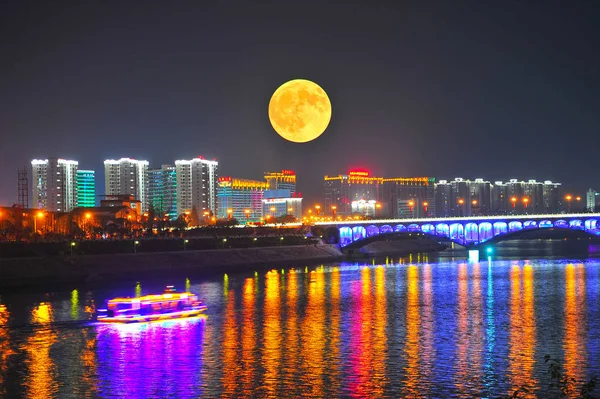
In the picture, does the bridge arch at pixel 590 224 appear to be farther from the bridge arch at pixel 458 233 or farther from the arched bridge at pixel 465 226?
the bridge arch at pixel 458 233

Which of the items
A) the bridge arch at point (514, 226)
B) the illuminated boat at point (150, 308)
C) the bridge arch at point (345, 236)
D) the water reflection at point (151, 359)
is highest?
the bridge arch at point (514, 226)

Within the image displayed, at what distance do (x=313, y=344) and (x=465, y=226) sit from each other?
86.7 metres

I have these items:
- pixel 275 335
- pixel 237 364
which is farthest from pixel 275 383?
pixel 275 335

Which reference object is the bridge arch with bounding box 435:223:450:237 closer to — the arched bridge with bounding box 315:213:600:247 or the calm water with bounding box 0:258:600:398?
the arched bridge with bounding box 315:213:600:247

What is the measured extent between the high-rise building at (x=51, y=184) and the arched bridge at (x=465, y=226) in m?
79.2

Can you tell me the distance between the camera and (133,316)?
4656cm

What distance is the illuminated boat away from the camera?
152 feet

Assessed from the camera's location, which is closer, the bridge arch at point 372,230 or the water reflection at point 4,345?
the water reflection at point 4,345

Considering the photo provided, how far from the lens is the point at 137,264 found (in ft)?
271

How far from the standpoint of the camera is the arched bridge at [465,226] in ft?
374

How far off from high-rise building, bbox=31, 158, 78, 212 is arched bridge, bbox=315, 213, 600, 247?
79.2m

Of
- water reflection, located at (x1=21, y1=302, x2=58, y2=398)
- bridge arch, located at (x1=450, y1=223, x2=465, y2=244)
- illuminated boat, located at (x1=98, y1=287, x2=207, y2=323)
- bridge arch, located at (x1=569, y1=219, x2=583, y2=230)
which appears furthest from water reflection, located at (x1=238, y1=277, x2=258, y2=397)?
bridge arch, located at (x1=569, y1=219, x2=583, y2=230)

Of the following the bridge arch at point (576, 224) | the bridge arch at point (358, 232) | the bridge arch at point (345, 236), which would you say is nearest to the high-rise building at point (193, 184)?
the bridge arch at point (345, 236)

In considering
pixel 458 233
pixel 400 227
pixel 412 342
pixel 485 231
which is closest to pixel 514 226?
pixel 485 231
